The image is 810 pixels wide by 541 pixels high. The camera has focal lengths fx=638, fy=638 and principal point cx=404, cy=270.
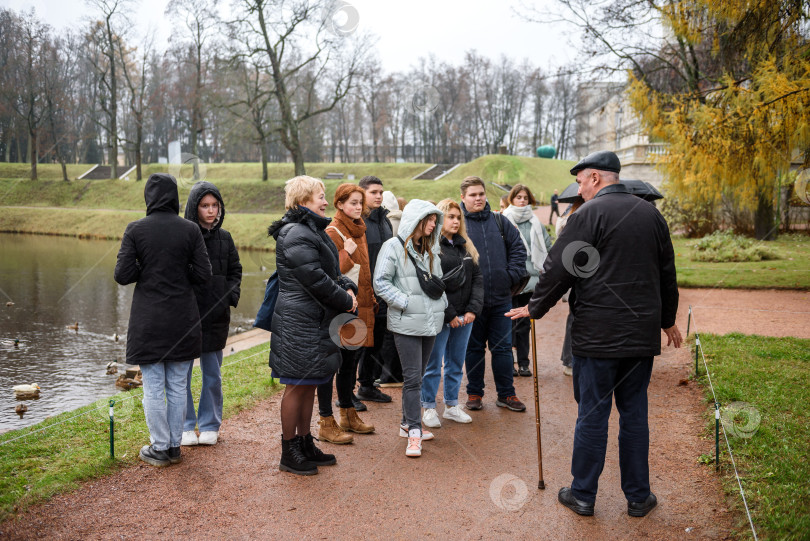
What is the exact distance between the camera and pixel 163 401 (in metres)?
4.99

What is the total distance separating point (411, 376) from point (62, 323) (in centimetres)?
1097

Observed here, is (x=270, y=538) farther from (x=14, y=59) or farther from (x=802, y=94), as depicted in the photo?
(x=14, y=59)

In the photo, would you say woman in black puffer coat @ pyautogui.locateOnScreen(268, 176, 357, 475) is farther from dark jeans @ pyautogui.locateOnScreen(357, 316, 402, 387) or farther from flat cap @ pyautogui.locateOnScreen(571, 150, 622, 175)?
flat cap @ pyautogui.locateOnScreen(571, 150, 622, 175)

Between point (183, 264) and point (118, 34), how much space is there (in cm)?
4996

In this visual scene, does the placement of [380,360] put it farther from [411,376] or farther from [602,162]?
[602,162]

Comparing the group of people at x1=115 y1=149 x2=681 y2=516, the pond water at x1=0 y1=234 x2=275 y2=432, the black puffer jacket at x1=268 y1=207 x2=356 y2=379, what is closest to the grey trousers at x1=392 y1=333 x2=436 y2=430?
the group of people at x1=115 y1=149 x2=681 y2=516

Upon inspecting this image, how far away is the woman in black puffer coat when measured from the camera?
4684 millimetres

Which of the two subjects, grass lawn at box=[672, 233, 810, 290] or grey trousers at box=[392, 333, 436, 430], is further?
grass lawn at box=[672, 233, 810, 290]

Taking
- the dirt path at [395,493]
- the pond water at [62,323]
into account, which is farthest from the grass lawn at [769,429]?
the pond water at [62,323]

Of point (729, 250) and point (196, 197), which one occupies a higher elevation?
point (196, 197)

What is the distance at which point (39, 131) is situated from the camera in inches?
1721

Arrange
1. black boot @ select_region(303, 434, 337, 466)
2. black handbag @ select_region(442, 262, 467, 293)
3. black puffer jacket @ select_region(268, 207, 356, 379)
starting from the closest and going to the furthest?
black puffer jacket @ select_region(268, 207, 356, 379)
black boot @ select_region(303, 434, 337, 466)
black handbag @ select_region(442, 262, 467, 293)

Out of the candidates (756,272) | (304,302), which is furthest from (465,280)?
(756,272)

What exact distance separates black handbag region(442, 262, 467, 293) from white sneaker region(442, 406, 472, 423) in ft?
3.99
